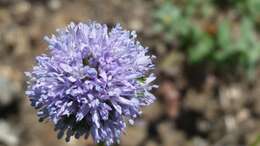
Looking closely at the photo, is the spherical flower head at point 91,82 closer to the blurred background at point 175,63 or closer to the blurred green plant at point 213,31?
the blurred background at point 175,63

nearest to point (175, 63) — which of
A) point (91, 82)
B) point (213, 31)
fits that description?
point (213, 31)

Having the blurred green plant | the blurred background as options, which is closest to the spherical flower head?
the blurred background

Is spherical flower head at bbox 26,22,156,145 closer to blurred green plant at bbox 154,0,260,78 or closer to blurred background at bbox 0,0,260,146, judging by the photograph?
blurred background at bbox 0,0,260,146

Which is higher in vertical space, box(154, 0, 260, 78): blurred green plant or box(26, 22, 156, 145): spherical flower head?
box(154, 0, 260, 78): blurred green plant

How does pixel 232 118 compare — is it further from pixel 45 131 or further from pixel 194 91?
pixel 45 131

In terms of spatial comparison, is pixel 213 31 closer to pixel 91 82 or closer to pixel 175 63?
pixel 175 63
